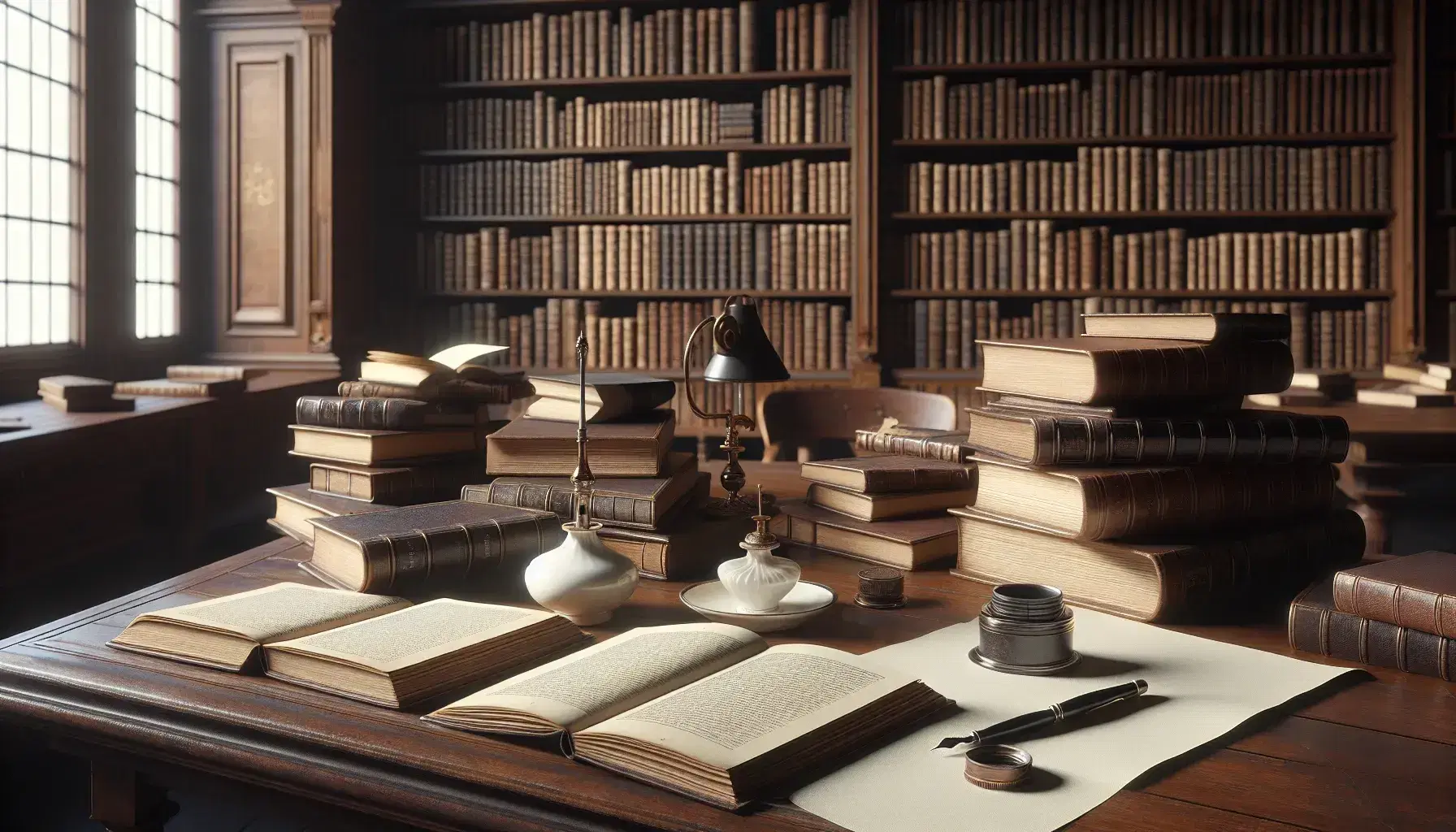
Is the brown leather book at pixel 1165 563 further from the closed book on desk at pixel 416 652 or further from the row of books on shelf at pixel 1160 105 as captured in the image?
the row of books on shelf at pixel 1160 105

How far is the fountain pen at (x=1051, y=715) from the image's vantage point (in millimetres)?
859

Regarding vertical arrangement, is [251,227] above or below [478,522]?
above

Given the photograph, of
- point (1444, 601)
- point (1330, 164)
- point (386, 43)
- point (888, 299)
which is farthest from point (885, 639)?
point (386, 43)

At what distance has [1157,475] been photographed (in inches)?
50.7

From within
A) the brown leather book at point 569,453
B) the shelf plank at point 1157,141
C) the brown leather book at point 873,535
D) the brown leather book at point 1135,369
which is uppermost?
the shelf plank at point 1157,141

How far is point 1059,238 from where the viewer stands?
4.45 metres

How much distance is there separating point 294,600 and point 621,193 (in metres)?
3.63

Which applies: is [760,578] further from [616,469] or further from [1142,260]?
[1142,260]

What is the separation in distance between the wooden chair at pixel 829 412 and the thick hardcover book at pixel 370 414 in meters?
1.48

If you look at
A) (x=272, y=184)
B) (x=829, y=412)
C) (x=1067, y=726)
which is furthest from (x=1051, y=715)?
(x=272, y=184)

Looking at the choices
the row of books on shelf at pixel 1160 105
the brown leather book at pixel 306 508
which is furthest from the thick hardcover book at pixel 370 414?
the row of books on shelf at pixel 1160 105

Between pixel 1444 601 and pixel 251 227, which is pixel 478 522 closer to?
pixel 1444 601

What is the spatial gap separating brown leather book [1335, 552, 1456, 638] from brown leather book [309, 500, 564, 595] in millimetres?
842

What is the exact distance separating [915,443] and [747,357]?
1.31ft
